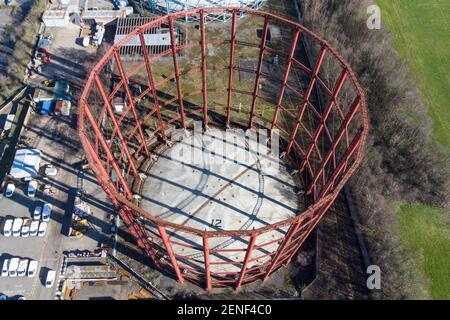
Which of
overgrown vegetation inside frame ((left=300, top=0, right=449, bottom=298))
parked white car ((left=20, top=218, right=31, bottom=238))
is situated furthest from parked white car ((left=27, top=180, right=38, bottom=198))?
overgrown vegetation inside frame ((left=300, top=0, right=449, bottom=298))

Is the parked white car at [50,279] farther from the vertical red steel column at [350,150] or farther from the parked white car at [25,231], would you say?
the vertical red steel column at [350,150]

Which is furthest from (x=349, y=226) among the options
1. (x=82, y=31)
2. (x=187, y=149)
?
(x=82, y=31)

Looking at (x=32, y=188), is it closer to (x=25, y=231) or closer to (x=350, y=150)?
(x=25, y=231)

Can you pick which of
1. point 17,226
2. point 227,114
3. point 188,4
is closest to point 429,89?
point 227,114

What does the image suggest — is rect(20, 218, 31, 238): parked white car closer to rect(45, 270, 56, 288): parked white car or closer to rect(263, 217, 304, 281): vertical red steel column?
rect(45, 270, 56, 288): parked white car

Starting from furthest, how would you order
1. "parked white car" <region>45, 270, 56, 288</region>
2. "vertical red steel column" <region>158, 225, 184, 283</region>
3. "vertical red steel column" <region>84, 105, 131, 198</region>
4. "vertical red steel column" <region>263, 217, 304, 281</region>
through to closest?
"parked white car" <region>45, 270, 56, 288</region>
"vertical red steel column" <region>84, 105, 131, 198</region>
"vertical red steel column" <region>158, 225, 184, 283</region>
"vertical red steel column" <region>263, 217, 304, 281</region>

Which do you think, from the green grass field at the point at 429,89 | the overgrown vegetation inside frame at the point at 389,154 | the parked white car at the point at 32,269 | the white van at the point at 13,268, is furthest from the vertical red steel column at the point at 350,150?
the white van at the point at 13,268

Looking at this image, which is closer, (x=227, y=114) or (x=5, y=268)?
(x=5, y=268)
